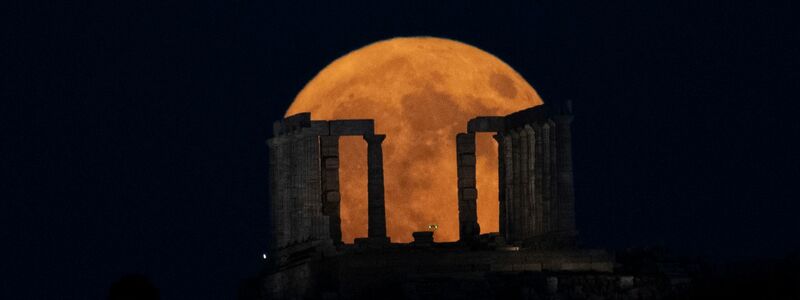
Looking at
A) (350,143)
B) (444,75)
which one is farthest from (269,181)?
(444,75)

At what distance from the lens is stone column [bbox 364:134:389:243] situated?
214ft

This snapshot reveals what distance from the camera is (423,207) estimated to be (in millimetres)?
70125

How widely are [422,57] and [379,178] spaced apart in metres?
8.52

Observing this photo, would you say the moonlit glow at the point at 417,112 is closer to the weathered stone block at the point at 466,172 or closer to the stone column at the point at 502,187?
the stone column at the point at 502,187

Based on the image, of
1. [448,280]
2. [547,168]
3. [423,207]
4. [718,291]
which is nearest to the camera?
[718,291]

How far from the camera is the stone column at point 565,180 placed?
6256 cm

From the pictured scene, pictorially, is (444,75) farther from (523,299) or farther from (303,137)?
(523,299)

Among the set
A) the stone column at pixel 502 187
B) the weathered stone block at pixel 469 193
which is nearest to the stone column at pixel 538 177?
the stone column at pixel 502 187

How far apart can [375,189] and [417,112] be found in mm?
6969

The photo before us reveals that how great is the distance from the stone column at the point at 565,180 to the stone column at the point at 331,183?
841 cm

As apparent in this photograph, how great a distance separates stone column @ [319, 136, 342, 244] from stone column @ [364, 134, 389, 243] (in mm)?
1182

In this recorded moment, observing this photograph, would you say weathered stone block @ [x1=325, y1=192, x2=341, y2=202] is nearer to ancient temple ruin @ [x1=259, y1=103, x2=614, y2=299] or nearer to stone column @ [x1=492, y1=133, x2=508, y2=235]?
ancient temple ruin @ [x1=259, y1=103, x2=614, y2=299]

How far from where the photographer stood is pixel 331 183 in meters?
65.5

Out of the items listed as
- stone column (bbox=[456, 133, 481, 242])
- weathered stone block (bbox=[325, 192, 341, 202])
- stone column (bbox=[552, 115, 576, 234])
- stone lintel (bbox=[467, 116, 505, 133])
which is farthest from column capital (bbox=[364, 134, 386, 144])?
stone column (bbox=[552, 115, 576, 234])
